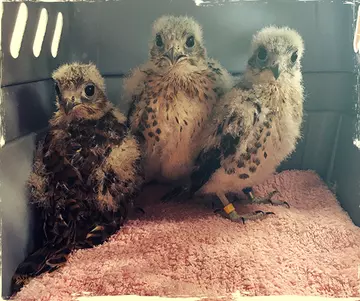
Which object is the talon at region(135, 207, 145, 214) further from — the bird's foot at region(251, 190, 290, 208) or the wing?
the bird's foot at region(251, 190, 290, 208)

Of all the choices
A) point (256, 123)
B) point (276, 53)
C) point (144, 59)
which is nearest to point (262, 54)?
point (276, 53)

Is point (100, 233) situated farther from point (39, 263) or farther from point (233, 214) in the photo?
point (233, 214)

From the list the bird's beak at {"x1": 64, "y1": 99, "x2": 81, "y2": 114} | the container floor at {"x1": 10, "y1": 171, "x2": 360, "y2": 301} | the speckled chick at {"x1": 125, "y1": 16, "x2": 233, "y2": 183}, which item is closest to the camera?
the container floor at {"x1": 10, "y1": 171, "x2": 360, "y2": 301}

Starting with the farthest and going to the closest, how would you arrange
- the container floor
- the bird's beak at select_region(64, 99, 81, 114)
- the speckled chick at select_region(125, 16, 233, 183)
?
1. the speckled chick at select_region(125, 16, 233, 183)
2. the bird's beak at select_region(64, 99, 81, 114)
3. the container floor

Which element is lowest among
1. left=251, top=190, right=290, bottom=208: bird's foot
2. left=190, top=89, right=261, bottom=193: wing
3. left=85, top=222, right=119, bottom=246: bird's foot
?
left=85, top=222, right=119, bottom=246: bird's foot

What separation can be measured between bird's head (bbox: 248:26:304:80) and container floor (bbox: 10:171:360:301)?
0.32 m

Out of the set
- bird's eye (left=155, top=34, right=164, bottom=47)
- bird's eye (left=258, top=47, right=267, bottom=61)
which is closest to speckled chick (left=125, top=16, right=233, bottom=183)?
bird's eye (left=155, top=34, right=164, bottom=47)

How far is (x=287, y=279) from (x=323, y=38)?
0.62 m

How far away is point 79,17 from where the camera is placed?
929 mm

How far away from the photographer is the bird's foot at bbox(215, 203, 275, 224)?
38.9 inches

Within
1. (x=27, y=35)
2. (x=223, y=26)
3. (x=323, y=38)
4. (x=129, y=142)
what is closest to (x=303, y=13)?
(x=323, y=38)

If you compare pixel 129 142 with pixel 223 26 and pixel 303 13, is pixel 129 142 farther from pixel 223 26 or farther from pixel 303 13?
pixel 303 13

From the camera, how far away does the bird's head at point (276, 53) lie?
0.92 meters

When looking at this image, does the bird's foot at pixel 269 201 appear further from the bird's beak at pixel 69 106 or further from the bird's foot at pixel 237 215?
the bird's beak at pixel 69 106
